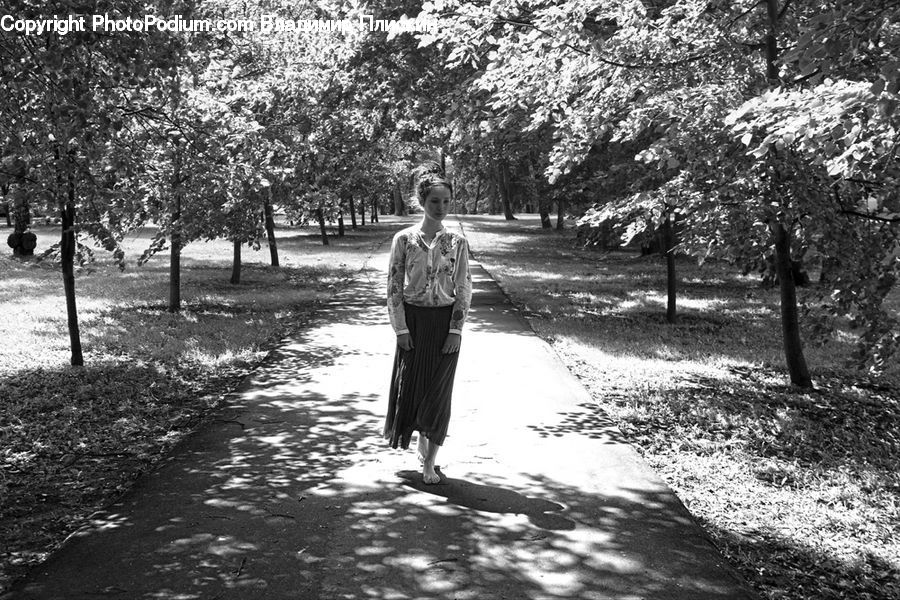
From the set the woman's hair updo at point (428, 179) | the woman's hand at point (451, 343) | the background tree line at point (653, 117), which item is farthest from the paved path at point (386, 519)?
the background tree line at point (653, 117)

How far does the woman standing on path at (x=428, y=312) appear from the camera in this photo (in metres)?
5.71

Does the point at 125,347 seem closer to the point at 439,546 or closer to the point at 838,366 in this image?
the point at 439,546

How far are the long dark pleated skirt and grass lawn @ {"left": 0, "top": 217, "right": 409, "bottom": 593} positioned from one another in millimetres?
1995

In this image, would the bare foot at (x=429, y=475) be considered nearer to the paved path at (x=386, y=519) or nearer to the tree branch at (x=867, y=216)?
the paved path at (x=386, y=519)

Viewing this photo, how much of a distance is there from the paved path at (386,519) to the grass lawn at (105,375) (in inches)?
16.5

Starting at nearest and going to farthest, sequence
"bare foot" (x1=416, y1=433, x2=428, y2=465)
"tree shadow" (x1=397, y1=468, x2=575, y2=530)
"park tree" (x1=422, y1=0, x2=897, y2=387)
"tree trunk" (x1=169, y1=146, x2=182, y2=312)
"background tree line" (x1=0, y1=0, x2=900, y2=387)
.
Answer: "tree shadow" (x1=397, y1=468, x2=575, y2=530)
"background tree line" (x1=0, y1=0, x2=900, y2=387)
"bare foot" (x1=416, y1=433, x2=428, y2=465)
"park tree" (x1=422, y1=0, x2=897, y2=387)
"tree trunk" (x1=169, y1=146, x2=182, y2=312)

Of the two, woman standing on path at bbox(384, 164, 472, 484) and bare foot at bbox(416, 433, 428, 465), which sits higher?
woman standing on path at bbox(384, 164, 472, 484)

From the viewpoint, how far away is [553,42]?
343 inches

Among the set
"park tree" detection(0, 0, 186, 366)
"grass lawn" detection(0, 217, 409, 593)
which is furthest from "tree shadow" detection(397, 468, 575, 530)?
"park tree" detection(0, 0, 186, 366)

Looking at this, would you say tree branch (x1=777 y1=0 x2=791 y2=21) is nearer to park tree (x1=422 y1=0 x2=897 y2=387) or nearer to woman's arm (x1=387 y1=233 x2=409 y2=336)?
park tree (x1=422 y1=0 x2=897 y2=387)

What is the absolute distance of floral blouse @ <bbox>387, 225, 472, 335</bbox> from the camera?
5.72 meters

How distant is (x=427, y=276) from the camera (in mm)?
5727

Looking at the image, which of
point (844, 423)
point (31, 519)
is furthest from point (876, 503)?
point (31, 519)

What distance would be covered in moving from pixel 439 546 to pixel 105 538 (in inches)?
72.4
